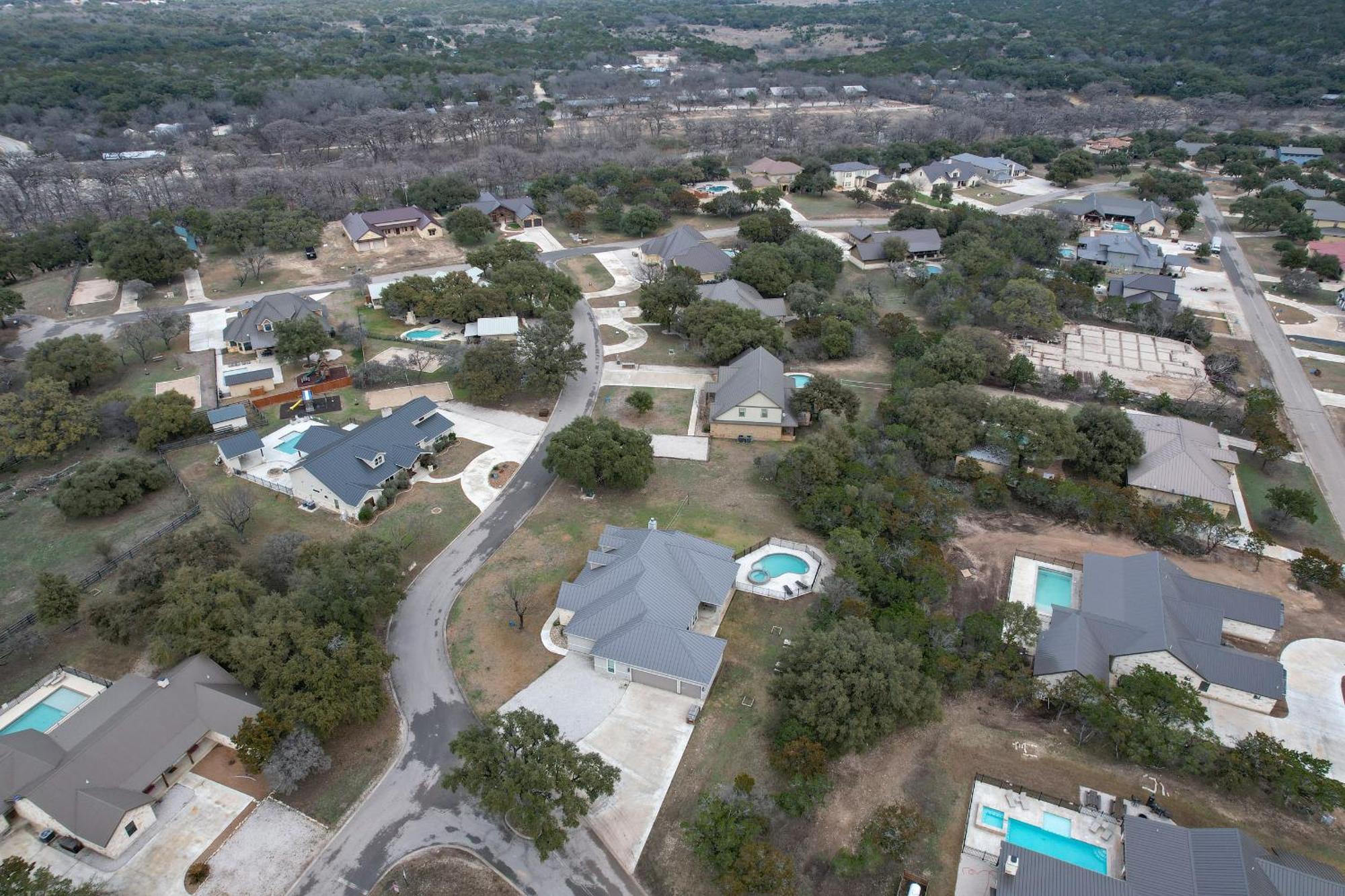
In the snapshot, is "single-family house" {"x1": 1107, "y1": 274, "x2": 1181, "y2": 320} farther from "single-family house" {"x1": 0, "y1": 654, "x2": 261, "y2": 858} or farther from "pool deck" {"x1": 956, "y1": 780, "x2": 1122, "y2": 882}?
"single-family house" {"x1": 0, "y1": 654, "x2": 261, "y2": 858}

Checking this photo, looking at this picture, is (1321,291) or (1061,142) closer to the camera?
(1321,291)

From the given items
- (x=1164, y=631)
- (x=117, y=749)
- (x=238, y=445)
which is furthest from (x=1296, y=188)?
(x=117, y=749)

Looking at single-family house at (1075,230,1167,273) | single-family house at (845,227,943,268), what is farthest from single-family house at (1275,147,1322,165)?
single-family house at (845,227,943,268)

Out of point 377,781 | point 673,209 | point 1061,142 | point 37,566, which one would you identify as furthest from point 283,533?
point 1061,142

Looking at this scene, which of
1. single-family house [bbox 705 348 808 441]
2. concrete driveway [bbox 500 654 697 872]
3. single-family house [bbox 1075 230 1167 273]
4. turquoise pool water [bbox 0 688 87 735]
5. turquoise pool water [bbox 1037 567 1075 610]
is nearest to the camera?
concrete driveway [bbox 500 654 697 872]

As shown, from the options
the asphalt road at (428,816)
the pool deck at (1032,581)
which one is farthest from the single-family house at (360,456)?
the pool deck at (1032,581)

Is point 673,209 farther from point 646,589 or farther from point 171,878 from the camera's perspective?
point 171,878

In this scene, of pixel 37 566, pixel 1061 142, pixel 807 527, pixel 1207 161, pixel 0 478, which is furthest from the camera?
pixel 1061 142

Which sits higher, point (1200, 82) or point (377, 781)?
point (1200, 82)
